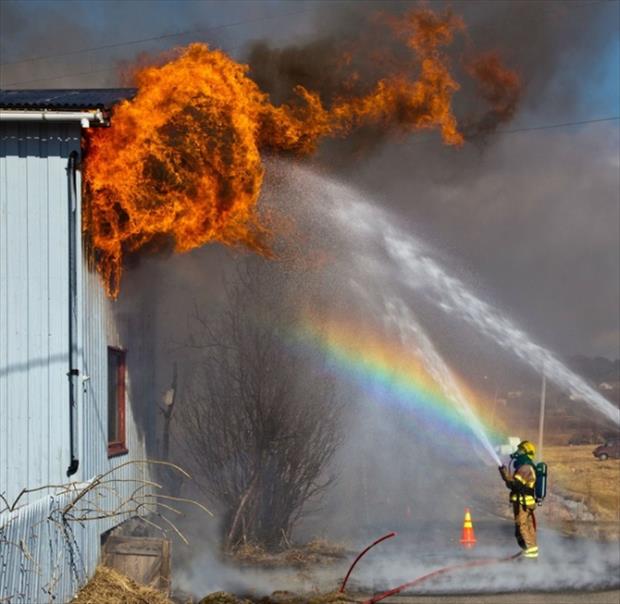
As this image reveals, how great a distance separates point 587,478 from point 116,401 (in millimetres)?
21240

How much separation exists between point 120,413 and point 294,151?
15.1 ft

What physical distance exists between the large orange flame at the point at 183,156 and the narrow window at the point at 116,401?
4.12ft

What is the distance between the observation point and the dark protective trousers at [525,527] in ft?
42.4

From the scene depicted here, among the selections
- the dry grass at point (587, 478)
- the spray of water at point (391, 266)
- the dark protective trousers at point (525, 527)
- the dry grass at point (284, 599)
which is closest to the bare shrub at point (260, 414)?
the spray of water at point (391, 266)

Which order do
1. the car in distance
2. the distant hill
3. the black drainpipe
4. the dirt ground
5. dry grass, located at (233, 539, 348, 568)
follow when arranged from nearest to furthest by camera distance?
the black drainpipe
dry grass, located at (233, 539, 348, 568)
the dirt ground
the car in distance
the distant hill

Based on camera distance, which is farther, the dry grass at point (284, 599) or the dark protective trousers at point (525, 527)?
the dark protective trousers at point (525, 527)

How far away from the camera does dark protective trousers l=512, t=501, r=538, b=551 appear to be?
12930mm

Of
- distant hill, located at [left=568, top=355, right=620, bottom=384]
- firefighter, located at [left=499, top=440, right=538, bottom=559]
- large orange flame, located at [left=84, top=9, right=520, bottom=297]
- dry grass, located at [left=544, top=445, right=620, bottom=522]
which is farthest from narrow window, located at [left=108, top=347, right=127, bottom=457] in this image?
distant hill, located at [left=568, top=355, right=620, bottom=384]

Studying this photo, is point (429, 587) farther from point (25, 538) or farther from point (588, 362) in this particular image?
point (588, 362)

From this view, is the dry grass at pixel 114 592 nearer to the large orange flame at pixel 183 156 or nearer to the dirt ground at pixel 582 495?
the large orange flame at pixel 183 156

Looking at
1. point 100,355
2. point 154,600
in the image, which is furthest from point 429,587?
point 100,355

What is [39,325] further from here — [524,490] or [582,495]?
[582,495]

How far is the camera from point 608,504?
1039 inches

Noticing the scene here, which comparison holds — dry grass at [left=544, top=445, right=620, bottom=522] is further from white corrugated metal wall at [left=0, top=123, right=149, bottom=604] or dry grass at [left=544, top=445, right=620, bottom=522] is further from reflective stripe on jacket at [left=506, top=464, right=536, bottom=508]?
white corrugated metal wall at [left=0, top=123, right=149, bottom=604]
